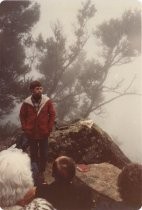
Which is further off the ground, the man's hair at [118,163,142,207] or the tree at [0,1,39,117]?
the tree at [0,1,39,117]

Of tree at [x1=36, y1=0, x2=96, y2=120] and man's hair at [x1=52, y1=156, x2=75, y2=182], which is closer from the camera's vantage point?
man's hair at [x1=52, y1=156, x2=75, y2=182]

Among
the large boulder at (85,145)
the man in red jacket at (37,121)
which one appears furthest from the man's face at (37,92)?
the large boulder at (85,145)

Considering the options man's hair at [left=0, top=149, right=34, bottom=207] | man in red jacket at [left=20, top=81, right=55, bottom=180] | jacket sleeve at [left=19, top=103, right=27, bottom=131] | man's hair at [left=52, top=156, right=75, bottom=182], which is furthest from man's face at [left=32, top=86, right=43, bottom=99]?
man's hair at [left=0, top=149, right=34, bottom=207]

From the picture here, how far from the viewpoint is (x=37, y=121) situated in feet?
14.9

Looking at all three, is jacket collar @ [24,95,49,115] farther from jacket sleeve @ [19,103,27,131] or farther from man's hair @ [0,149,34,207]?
man's hair @ [0,149,34,207]

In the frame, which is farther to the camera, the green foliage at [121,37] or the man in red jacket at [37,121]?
the green foliage at [121,37]

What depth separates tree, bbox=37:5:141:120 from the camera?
4.67 metres

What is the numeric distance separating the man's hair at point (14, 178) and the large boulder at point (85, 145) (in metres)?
0.97

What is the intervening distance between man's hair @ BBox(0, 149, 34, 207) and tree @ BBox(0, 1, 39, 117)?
47.8 inches

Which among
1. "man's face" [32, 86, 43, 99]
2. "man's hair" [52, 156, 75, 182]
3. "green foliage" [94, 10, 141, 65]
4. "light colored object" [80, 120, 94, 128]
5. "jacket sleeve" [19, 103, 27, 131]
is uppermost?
"green foliage" [94, 10, 141, 65]

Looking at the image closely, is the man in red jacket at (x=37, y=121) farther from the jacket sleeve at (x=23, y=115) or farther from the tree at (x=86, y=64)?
the tree at (x=86, y=64)

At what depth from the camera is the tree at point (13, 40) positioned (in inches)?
188

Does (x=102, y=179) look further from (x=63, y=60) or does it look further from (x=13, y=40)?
(x=13, y=40)

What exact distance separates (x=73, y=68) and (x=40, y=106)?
1.79ft
